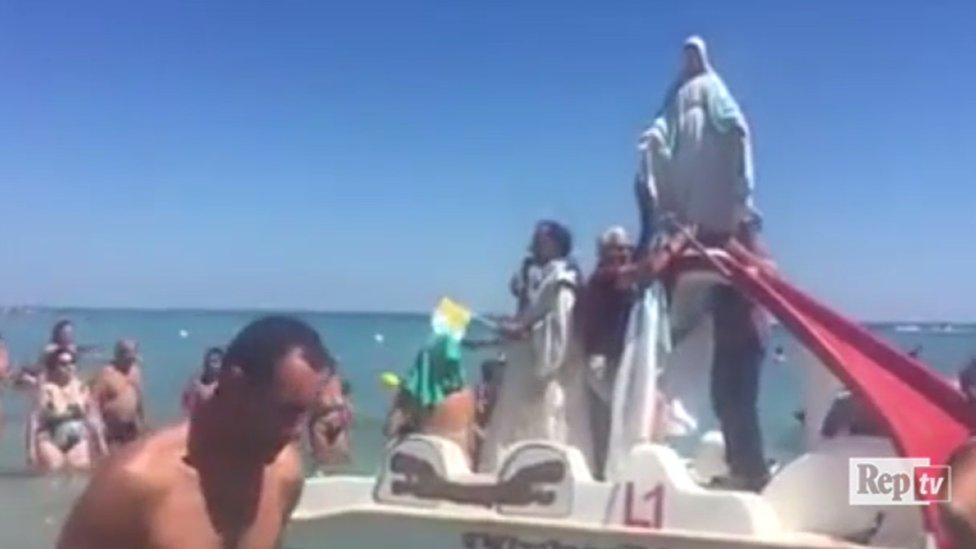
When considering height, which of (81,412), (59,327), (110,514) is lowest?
(110,514)

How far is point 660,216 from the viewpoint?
7574 mm

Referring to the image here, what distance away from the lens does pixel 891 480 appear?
21.4 feet

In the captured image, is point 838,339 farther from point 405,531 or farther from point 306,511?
point 306,511

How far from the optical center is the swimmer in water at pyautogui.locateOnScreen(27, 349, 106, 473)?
1345cm

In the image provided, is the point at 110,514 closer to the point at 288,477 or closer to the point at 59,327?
the point at 288,477

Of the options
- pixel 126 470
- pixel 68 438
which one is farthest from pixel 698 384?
pixel 68 438

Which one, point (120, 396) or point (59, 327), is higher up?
point (59, 327)

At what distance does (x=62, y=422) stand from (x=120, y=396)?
0.48 m

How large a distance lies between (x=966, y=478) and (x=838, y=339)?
11.9 feet

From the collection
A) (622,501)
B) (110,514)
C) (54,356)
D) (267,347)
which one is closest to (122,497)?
(110,514)

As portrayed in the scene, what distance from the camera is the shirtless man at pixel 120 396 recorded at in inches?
524

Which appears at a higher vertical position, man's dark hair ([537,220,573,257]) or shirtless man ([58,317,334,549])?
man's dark hair ([537,220,573,257])

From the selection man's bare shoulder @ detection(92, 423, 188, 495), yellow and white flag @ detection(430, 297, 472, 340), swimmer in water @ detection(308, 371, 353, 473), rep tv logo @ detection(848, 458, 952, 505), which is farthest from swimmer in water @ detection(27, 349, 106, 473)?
man's bare shoulder @ detection(92, 423, 188, 495)

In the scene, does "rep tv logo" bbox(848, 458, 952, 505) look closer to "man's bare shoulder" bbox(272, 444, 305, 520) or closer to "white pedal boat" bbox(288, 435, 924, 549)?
"white pedal boat" bbox(288, 435, 924, 549)
